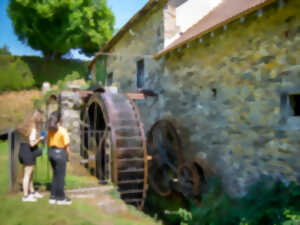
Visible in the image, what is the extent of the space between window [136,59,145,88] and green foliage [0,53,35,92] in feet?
26.8

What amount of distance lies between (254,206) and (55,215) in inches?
115

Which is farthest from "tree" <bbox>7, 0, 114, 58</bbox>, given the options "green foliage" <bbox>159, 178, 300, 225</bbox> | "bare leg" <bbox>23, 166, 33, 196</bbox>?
"bare leg" <bbox>23, 166, 33, 196</bbox>

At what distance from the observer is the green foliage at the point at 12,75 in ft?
46.1

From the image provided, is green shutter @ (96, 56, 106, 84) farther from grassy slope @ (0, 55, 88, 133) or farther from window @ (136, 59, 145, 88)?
window @ (136, 59, 145, 88)

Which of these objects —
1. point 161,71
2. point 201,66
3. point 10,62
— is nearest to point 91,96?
point 161,71

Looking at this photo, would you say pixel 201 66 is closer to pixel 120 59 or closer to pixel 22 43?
pixel 120 59

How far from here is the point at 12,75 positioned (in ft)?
47.2

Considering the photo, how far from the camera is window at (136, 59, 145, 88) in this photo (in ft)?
30.7

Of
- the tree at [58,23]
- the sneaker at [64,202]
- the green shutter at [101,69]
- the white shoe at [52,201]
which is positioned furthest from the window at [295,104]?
the tree at [58,23]

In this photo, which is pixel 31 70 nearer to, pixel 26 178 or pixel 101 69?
pixel 101 69

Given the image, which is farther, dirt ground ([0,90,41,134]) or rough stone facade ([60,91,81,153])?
dirt ground ([0,90,41,134])

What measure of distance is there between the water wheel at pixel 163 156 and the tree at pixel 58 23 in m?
12.4

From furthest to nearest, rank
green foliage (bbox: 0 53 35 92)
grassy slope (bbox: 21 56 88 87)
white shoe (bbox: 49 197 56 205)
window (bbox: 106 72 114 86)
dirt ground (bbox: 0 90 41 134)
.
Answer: grassy slope (bbox: 21 56 88 87) → green foliage (bbox: 0 53 35 92) → window (bbox: 106 72 114 86) → dirt ground (bbox: 0 90 41 134) → white shoe (bbox: 49 197 56 205)

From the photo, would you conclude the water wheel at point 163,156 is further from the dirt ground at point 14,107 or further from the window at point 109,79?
the dirt ground at point 14,107
